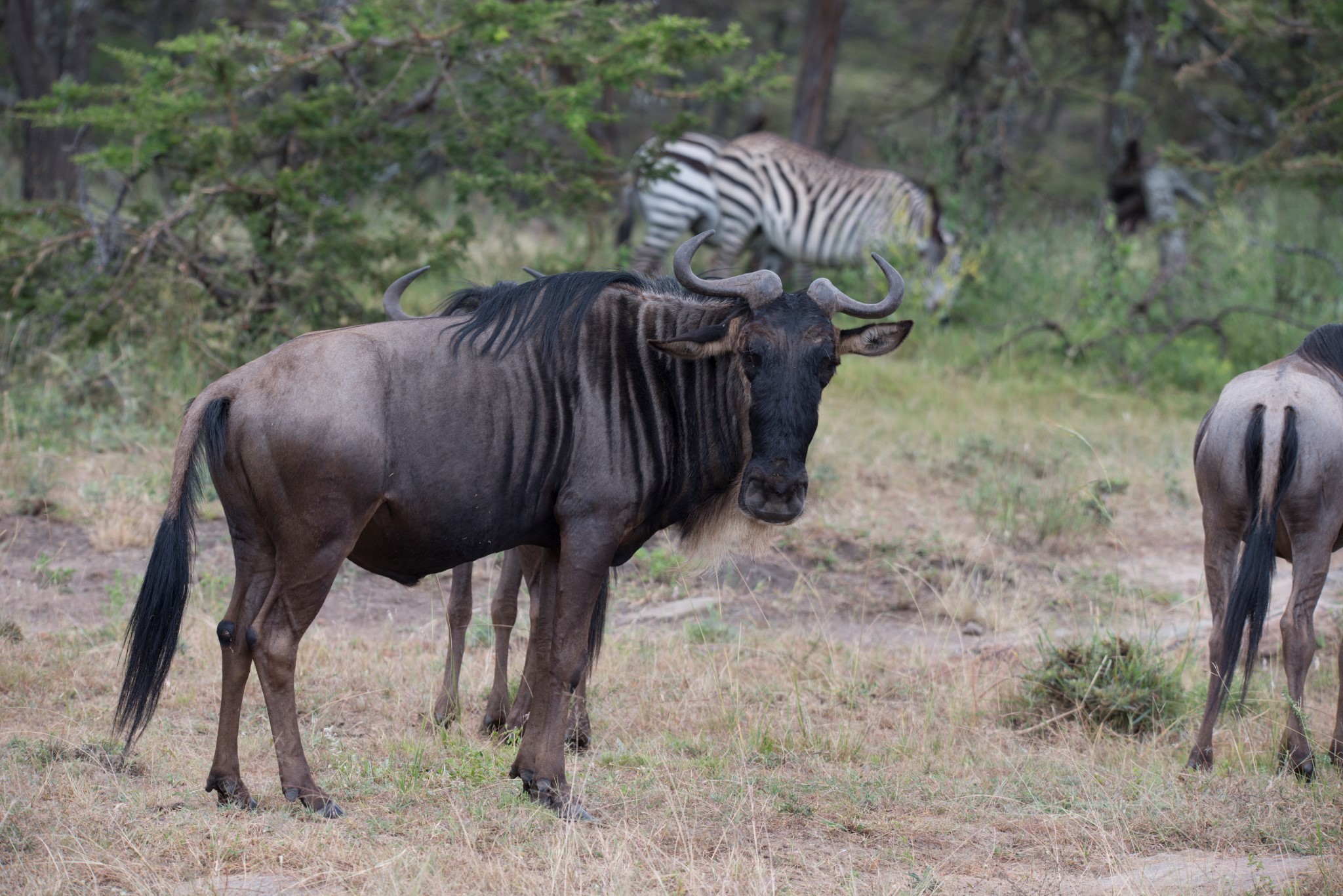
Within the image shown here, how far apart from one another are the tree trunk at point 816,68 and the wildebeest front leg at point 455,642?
973cm

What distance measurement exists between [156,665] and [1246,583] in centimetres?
365

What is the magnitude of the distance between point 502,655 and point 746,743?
965 millimetres

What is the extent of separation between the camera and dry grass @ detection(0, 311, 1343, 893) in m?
3.36

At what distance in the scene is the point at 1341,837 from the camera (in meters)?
3.70

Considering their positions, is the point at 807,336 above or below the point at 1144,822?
above

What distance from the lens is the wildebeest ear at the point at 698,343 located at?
3.91 meters

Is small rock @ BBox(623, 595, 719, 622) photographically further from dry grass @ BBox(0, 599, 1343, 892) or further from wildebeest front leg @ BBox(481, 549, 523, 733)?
wildebeest front leg @ BBox(481, 549, 523, 733)

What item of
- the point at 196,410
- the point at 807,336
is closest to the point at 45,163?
the point at 196,410

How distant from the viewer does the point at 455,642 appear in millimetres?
4762

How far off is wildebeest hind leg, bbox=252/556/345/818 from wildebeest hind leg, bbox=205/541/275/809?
0.06 m

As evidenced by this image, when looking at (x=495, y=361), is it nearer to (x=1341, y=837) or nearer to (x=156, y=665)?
(x=156, y=665)

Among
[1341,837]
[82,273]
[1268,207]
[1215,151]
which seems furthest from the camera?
[1215,151]

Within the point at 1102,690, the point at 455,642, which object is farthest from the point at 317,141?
the point at 1102,690

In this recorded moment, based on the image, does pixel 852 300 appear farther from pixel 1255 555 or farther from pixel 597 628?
pixel 1255 555
